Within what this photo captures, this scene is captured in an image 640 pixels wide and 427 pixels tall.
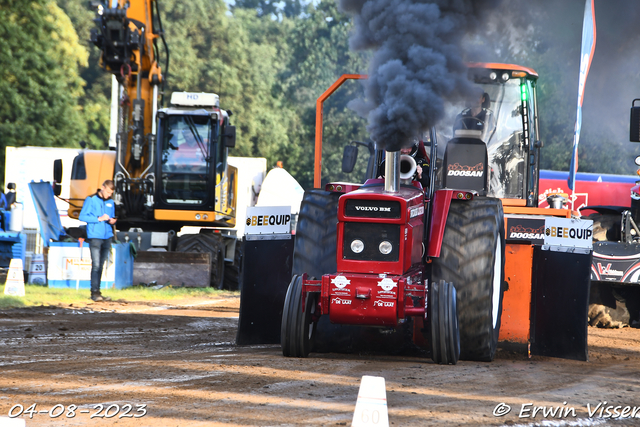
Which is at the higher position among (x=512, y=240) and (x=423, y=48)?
(x=423, y=48)

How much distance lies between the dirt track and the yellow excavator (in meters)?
8.43

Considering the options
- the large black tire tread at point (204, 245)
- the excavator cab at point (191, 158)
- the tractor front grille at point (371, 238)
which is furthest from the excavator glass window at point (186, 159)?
the tractor front grille at point (371, 238)

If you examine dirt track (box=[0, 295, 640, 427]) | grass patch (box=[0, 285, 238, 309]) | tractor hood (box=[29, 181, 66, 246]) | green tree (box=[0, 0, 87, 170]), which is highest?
green tree (box=[0, 0, 87, 170])

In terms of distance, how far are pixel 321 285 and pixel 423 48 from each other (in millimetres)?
2149

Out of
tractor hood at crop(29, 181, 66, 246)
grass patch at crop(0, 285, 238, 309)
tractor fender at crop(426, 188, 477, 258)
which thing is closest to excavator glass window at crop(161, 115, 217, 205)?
grass patch at crop(0, 285, 238, 309)

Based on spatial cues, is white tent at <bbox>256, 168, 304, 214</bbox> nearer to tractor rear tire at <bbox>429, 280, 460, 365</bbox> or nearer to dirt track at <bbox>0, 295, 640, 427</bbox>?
dirt track at <bbox>0, 295, 640, 427</bbox>

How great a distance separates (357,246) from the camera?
21.5ft

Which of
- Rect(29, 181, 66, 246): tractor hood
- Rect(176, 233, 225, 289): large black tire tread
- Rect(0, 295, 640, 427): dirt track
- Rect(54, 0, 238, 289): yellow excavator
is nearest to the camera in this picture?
Rect(0, 295, 640, 427): dirt track

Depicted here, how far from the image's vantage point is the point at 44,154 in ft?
85.7

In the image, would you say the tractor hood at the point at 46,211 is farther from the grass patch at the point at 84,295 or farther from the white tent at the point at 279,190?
the white tent at the point at 279,190

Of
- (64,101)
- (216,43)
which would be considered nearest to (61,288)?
(64,101)

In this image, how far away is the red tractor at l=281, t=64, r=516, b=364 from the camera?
21.1 feet

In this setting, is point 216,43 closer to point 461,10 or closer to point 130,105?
point 130,105

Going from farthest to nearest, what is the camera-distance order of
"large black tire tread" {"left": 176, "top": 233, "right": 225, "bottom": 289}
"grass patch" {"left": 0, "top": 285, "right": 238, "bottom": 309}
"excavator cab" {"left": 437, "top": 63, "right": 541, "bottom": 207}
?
"large black tire tread" {"left": 176, "top": 233, "right": 225, "bottom": 289}, "grass patch" {"left": 0, "top": 285, "right": 238, "bottom": 309}, "excavator cab" {"left": 437, "top": 63, "right": 541, "bottom": 207}
